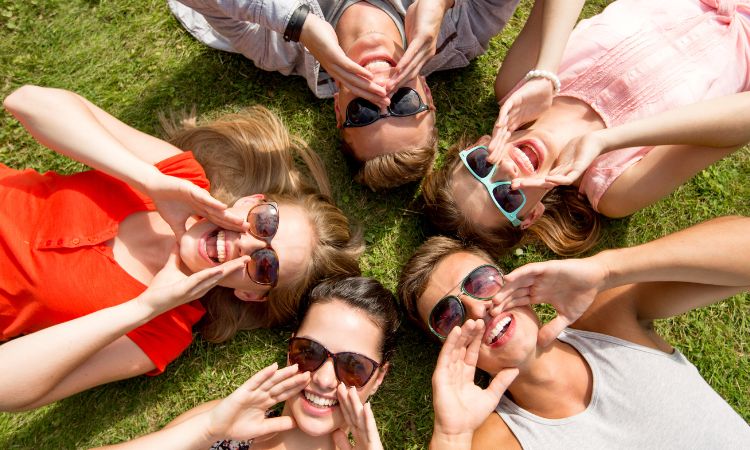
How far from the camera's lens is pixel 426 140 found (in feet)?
13.5

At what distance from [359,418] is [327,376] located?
0.36 m

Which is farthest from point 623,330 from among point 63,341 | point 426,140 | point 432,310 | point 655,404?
point 63,341

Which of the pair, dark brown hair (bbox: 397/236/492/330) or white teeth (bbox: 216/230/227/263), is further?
dark brown hair (bbox: 397/236/492/330)

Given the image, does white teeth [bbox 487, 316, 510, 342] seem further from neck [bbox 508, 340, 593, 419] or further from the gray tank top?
the gray tank top

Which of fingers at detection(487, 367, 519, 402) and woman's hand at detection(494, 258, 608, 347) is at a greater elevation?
woman's hand at detection(494, 258, 608, 347)

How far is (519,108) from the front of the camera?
13.2ft

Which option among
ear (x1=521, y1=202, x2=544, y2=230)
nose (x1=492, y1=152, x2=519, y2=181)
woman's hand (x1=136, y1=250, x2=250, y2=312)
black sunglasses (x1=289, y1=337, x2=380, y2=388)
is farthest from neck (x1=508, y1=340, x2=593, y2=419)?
woman's hand (x1=136, y1=250, x2=250, y2=312)

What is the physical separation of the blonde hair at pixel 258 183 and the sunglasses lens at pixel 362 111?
0.78 m

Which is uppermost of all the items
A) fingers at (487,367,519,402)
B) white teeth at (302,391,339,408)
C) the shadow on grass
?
fingers at (487,367,519,402)

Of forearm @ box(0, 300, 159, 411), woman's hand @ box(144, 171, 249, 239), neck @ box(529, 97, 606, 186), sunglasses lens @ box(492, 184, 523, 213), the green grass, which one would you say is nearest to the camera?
forearm @ box(0, 300, 159, 411)

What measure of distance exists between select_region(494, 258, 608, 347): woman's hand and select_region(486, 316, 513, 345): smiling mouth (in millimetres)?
95

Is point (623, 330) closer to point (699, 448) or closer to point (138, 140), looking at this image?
point (699, 448)

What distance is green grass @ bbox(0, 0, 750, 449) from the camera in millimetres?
4562

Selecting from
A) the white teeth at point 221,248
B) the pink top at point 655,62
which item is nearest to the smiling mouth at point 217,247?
the white teeth at point 221,248
